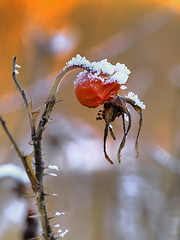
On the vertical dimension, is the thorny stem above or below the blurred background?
below

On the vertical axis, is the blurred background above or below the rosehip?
above

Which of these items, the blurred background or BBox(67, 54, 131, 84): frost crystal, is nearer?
BBox(67, 54, 131, 84): frost crystal

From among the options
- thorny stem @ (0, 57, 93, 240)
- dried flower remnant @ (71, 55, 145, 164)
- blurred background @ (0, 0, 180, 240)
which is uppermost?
blurred background @ (0, 0, 180, 240)

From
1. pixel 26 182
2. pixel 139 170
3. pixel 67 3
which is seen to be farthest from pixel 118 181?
pixel 67 3

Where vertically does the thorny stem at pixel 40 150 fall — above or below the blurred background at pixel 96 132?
below

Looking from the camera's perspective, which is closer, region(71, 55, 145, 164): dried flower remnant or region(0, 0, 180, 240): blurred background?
region(71, 55, 145, 164): dried flower remnant
